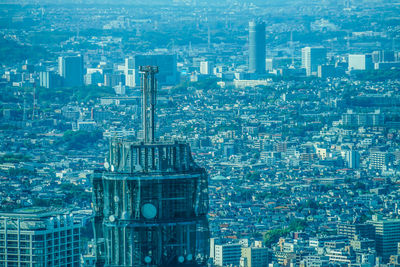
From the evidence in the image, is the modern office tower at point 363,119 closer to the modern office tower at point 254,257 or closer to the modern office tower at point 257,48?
the modern office tower at point 257,48

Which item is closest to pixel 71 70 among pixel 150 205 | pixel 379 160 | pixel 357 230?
pixel 379 160

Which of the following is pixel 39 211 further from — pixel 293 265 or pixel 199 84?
pixel 199 84

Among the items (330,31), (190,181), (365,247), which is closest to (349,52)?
(330,31)

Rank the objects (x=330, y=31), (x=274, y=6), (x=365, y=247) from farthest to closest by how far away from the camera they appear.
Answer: (x=274, y=6)
(x=330, y=31)
(x=365, y=247)

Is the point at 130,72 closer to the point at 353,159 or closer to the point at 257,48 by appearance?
the point at 257,48

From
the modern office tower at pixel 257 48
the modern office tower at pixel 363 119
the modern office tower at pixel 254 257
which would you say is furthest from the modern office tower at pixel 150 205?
the modern office tower at pixel 257 48

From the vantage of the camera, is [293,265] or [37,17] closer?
[293,265]
